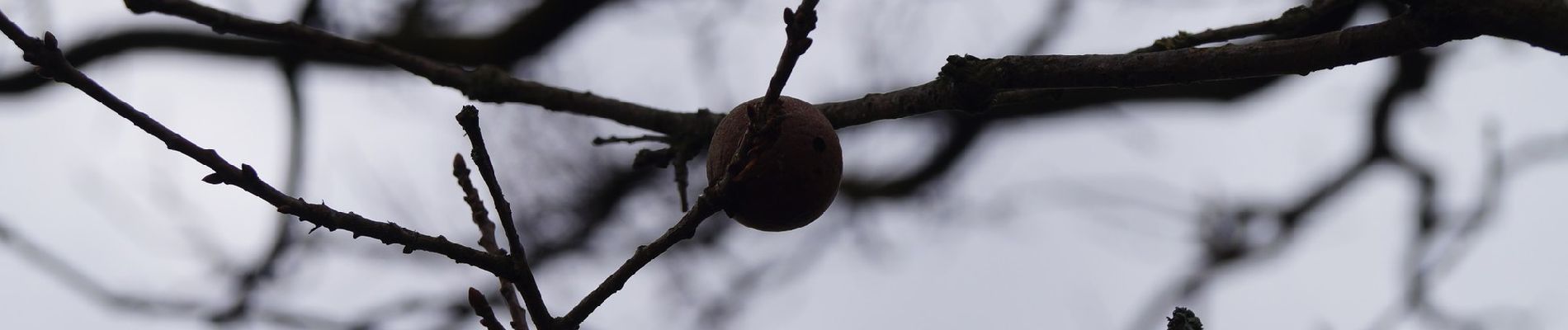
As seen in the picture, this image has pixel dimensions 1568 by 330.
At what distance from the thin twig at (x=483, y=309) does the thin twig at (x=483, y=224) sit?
228mm

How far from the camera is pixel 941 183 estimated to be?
6273 millimetres

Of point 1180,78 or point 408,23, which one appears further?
point 408,23

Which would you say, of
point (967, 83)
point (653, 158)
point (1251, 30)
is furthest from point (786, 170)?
point (1251, 30)

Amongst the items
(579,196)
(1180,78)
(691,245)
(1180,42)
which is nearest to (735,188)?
(1180,78)

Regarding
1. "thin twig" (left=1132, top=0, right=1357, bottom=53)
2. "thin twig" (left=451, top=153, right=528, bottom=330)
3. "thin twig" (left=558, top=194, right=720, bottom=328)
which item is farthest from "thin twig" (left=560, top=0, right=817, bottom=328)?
"thin twig" (left=1132, top=0, right=1357, bottom=53)

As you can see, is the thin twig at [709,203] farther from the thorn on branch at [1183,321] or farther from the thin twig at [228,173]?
the thorn on branch at [1183,321]

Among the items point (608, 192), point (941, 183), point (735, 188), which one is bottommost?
point (735, 188)

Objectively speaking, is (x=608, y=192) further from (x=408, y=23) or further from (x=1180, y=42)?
(x=1180, y=42)

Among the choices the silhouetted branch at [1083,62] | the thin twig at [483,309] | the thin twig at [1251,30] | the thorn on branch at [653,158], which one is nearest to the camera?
the silhouetted branch at [1083,62]

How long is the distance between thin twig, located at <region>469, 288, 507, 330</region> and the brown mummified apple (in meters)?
0.40

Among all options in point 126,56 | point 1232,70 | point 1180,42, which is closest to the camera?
point 1232,70

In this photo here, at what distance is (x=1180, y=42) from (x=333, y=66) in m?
4.16

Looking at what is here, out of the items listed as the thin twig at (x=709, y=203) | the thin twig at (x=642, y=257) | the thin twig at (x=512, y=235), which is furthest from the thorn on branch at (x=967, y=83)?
the thin twig at (x=512, y=235)

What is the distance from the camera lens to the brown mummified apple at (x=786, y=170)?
1.51m
